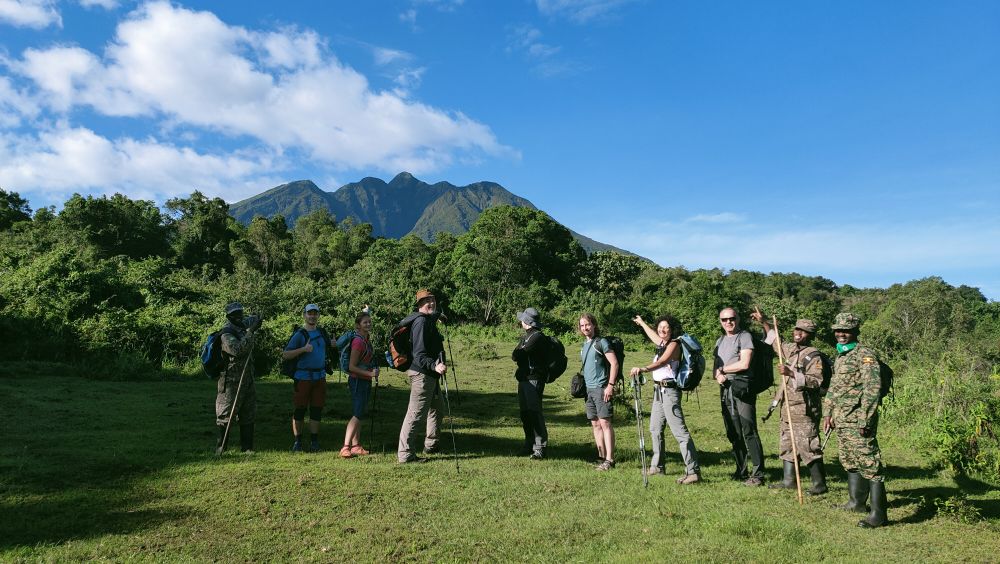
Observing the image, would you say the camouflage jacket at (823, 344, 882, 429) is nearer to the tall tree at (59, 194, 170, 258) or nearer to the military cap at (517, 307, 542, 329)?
the military cap at (517, 307, 542, 329)

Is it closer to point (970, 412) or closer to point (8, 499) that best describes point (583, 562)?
point (8, 499)

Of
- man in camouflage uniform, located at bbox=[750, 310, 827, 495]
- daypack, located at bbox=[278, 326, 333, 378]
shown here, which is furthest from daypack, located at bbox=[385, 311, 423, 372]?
man in camouflage uniform, located at bbox=[750, 310, 827, 495]

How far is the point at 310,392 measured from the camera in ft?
28.1

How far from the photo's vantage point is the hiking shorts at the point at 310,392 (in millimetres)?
8453

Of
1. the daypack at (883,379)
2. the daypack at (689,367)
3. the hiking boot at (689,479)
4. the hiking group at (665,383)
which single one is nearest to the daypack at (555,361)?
the hiking group at (665,383)

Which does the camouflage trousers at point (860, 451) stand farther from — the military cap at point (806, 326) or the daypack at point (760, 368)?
the military cap at point (806, 326)

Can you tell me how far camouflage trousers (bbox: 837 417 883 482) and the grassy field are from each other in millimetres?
529

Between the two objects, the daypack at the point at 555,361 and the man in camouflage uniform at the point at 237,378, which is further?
the daypack at the point at 555,361

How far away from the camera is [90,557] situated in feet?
15.5

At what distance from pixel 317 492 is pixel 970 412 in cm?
1026

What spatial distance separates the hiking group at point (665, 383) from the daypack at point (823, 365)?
15 millimetres

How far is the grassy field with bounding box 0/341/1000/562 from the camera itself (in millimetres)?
5035

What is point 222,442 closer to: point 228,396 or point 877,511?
point 228,396

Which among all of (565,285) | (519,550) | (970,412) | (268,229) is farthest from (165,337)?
(268,229)
